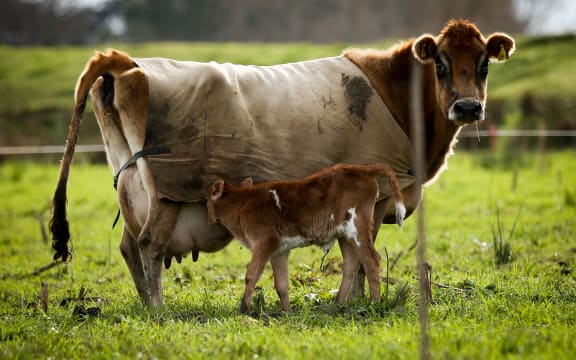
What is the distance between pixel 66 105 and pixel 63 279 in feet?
87.3

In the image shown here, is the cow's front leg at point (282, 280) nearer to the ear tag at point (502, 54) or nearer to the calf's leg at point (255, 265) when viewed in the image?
the calf's leg at point (255, 265)

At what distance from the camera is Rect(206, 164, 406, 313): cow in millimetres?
6492

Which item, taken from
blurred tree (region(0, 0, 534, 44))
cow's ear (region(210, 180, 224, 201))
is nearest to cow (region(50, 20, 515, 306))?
cow's ear (region(210, 180, 224, 201))

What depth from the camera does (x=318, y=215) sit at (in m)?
6.52

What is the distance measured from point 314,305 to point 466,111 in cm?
228

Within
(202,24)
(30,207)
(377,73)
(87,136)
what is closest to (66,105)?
(87,136)

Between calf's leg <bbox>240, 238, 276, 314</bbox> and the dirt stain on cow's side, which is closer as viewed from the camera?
calf's leg <bbox>240, 238, 276, 314</bbox>

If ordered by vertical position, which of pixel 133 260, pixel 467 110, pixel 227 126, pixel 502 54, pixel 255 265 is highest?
pixel 502 54

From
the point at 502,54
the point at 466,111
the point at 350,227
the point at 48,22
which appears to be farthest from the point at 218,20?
the point at 350,227

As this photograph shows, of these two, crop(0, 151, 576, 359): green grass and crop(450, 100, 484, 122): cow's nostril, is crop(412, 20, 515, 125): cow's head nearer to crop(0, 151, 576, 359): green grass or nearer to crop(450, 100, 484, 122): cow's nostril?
crop(450, 100, 484, 122): cow's nostril

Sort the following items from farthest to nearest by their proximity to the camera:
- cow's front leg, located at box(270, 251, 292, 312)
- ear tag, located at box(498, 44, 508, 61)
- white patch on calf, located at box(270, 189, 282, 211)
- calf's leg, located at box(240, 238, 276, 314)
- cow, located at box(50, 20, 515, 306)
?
ear tag, located at box(498, 44, 508, 61)
cow, located at box(50, 20, 515, 306)
cow's front leg, located at box(270, 251, 292, 312)
white patch on calf, located at box(270, 189, 282, 211)
calf's leg, located at box(240, 238, 276, 314)

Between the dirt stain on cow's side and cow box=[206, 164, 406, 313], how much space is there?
36.7 inches

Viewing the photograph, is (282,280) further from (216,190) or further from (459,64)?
(459,64)

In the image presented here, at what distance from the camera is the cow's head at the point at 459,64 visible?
7.18 metres
